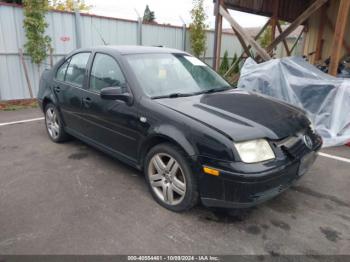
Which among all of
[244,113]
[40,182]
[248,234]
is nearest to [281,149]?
[244,113]

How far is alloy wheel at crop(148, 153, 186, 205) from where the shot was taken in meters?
2.80

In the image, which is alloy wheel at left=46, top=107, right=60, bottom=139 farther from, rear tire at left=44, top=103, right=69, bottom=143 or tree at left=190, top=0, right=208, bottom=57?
tree at left=190, top=0, right=208, bottom=57

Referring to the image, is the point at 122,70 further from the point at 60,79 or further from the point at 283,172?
the point at 283,172

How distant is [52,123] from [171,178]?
114 inches

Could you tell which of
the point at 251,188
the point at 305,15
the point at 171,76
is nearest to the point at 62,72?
the point at 171,76

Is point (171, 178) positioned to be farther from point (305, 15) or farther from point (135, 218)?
point (305, 15)

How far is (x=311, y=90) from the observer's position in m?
5.30

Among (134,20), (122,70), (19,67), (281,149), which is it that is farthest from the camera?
(134,20)

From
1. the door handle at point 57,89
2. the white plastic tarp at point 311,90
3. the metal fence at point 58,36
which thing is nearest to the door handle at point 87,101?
the door handle at point 57,89

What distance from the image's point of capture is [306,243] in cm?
A: 248

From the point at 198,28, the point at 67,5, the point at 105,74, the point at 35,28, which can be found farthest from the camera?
the point at 67,5

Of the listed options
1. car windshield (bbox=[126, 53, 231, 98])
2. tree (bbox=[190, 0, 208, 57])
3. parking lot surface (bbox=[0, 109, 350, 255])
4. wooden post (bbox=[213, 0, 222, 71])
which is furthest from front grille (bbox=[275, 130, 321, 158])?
tree (bbox=[190, 0, 208, 57])

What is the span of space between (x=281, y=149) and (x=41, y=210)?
2416 mm

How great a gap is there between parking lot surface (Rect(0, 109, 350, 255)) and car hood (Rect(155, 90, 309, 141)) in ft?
2.88
